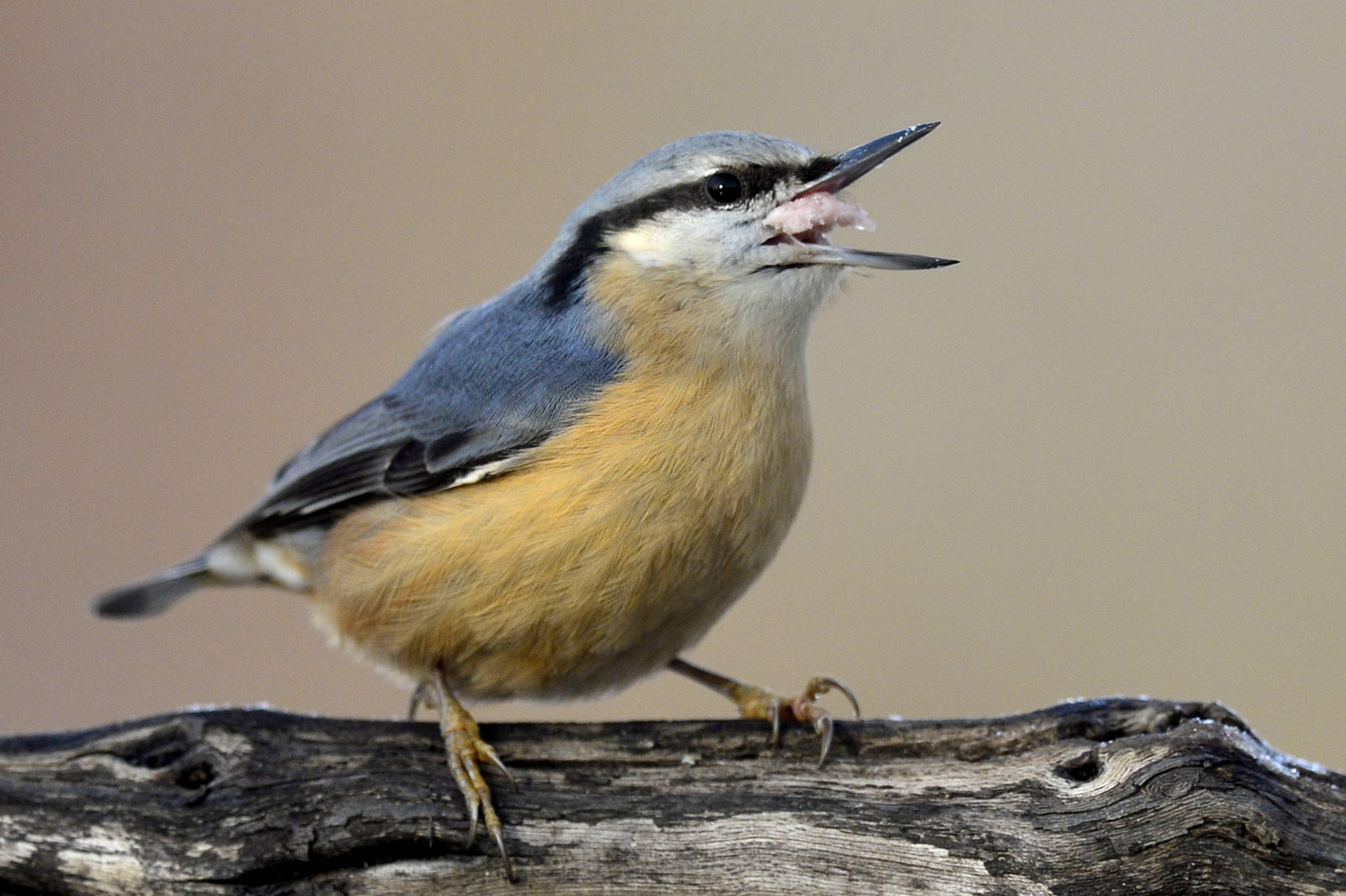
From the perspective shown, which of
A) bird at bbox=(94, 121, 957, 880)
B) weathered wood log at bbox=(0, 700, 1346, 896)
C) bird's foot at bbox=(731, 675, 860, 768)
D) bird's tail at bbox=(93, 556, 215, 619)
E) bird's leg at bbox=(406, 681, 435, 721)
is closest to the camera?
weathered wood log at bbox=(0, 700, 1346, 896)

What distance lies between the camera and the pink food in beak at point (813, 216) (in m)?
2.46

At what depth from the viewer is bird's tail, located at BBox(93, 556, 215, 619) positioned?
3.38 m

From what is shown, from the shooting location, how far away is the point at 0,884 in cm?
228

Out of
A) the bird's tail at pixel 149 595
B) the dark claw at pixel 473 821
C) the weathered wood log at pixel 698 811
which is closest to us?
the weathered wood log at pixel 698 811

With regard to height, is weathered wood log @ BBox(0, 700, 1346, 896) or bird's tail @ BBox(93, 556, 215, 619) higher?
bird's tail @ BBox(93, 556, 215, 619)

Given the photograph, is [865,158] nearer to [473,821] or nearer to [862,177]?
[862,177]

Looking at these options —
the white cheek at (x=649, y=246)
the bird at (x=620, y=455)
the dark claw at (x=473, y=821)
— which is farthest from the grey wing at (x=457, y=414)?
the dark claw at (x=473, y=821)

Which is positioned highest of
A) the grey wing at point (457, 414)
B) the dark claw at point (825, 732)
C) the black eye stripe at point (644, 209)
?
the black eye stripe at point (644, 209)

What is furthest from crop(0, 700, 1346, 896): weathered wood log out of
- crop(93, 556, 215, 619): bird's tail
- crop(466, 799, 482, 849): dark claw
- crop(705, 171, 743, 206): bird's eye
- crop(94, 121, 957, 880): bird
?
crop(705, 171, 743, 206): bird's eye

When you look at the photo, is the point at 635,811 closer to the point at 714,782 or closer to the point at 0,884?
the point at 714,782

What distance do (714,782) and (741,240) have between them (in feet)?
3.61

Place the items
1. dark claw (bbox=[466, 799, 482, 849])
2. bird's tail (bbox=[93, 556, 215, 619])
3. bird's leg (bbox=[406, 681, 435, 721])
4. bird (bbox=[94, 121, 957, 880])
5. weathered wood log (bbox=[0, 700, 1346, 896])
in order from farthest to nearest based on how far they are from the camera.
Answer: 1. bird's tail (bbox=[93, 556, 215, 619])
2. bird's leg (bbox=[406, 681, 435, 721])
3. bird (bbox=[94, 121, 957, 880])
4. dark claw (bbox=[466, 799, 482, 849])
5. weathered wood log (bbox=[0, 700, 1346, 896])

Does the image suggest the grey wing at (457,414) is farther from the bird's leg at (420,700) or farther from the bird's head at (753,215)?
the bird's leg at (420,700)

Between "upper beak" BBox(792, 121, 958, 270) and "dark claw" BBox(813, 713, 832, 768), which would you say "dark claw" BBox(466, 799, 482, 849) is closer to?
"dark claw" BBox(813, 713, 832, 768)
